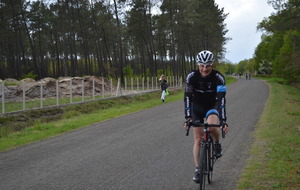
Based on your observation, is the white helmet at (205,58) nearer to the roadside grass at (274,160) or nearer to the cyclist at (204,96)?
the cyclist at (204,96)

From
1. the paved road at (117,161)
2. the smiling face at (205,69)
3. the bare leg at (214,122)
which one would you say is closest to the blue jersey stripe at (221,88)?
the smiling face at (205,69)

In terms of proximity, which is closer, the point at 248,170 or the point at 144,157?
the point at 248,170

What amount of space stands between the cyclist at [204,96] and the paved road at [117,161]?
971 mm

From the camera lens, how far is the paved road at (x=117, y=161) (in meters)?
5.46

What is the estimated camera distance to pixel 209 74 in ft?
16.5

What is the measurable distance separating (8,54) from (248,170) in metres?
56.9

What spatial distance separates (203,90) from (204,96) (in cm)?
10

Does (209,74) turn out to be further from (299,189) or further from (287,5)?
(287,5)

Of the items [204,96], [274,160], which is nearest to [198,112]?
[204,96]

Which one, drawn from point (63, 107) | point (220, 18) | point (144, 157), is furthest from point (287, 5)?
point (220, 18)

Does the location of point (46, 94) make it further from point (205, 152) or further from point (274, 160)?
A: point (205, 152)

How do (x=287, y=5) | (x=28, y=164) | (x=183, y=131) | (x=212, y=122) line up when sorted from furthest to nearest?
(x=287, y=5)
(x=183, y=131)
(x=28, y=164)
(x=212, y=122)

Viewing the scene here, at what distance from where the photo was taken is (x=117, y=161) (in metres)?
6.95

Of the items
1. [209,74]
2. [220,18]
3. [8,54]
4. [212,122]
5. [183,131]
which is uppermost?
[220,18]
